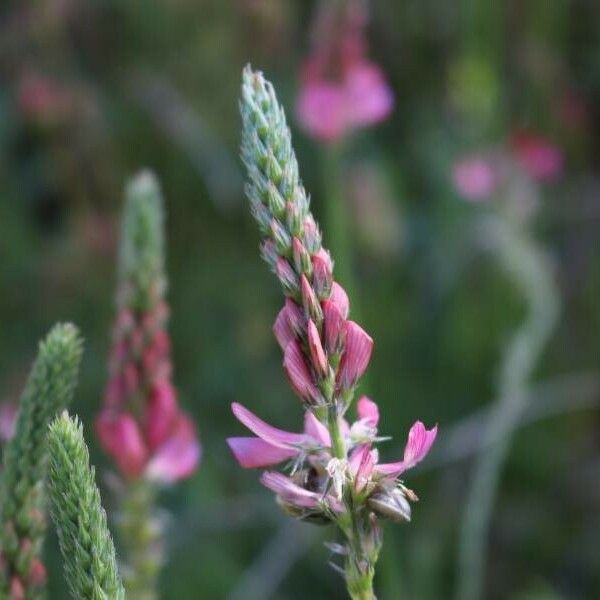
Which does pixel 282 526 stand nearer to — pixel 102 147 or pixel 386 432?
pixel 386 432

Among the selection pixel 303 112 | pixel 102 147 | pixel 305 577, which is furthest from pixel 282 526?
pixel 102 147

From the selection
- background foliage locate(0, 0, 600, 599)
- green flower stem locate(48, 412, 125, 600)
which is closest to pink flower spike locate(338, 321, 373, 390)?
green flower stem locate(48, 412, 125, 600)

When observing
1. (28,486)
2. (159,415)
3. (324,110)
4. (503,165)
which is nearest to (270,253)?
(28,486)

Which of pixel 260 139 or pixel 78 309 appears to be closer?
pixel 260 139

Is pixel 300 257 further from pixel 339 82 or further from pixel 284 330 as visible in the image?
pixel 339 82

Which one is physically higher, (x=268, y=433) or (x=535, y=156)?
(x=535, y=156)

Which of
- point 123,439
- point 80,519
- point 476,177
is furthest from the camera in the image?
point 476,177
